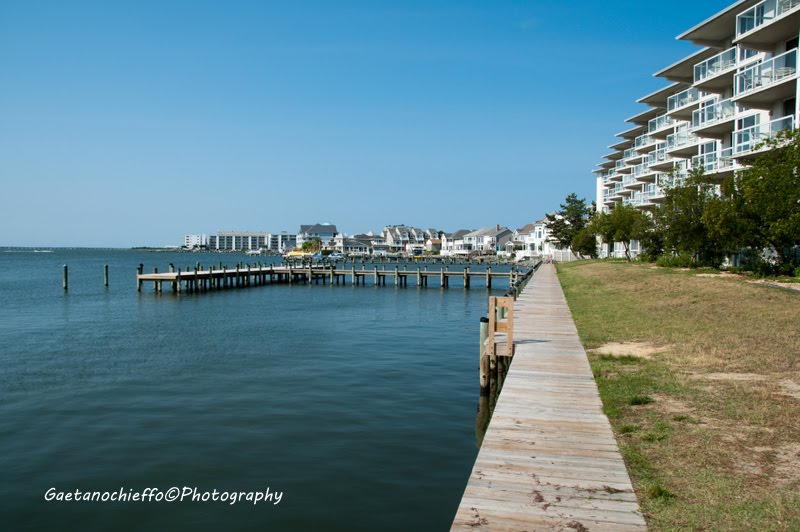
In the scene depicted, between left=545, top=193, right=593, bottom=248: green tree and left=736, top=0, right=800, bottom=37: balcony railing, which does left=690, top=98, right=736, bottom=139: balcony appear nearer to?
left=736, top=0, right=800, bottom=37: balcony railing

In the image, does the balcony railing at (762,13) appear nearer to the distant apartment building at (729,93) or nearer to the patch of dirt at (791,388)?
the distant apartment building at (729,93)

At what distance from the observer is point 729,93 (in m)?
42.0

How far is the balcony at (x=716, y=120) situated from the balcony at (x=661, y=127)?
46.4 feet

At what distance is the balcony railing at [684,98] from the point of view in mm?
48500

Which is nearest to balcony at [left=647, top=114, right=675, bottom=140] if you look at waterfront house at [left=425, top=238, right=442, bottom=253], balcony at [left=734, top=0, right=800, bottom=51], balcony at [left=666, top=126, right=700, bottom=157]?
balcony at [left=666, top=126, right=700, bottom=157]

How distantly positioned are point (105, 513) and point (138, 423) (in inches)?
177

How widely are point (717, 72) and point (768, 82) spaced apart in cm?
894

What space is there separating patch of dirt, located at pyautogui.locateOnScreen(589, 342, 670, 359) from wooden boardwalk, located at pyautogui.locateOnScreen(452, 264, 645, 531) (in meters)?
2.16

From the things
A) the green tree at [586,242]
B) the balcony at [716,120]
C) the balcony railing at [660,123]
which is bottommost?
the green tree at [586,242]

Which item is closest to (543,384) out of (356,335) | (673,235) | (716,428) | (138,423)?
(716,428)

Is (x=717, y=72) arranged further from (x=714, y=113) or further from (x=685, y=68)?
(x=685, y=68)

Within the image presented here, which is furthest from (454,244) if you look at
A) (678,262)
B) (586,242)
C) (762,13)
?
(762,13)

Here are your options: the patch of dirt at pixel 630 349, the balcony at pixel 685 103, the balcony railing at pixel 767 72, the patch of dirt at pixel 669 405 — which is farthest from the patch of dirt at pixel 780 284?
the balcony at pixel 685 103

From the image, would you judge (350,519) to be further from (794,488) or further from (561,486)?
(794,488)
